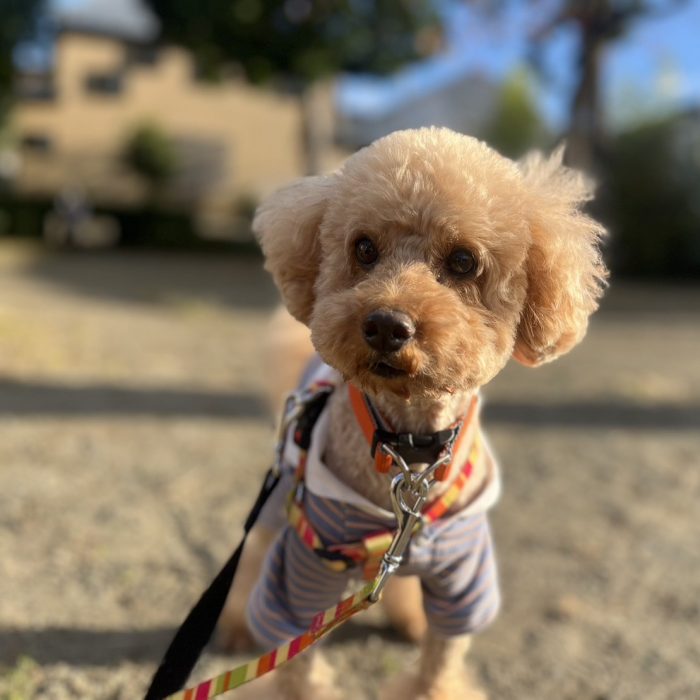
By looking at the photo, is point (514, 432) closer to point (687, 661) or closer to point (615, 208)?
point (687, 661)

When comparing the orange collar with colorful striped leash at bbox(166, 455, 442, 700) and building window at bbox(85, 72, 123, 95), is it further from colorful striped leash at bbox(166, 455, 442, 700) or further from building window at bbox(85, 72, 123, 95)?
building window at bbox(85, 72, 123, 95)

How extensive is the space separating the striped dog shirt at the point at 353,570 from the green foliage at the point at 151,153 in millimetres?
20494

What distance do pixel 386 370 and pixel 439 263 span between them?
0.85ft

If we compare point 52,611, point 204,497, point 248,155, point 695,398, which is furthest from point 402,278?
point 248,155

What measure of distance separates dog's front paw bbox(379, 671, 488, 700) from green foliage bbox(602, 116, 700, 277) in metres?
10.4

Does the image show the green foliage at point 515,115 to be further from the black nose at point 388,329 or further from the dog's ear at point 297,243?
the black nose at point 388,329

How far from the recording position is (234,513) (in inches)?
107

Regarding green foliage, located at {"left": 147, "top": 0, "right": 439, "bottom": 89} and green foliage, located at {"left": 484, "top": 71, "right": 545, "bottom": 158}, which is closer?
green foliage, located at {"left": 147, "top": 0, "right": 439, "bottom": 89}

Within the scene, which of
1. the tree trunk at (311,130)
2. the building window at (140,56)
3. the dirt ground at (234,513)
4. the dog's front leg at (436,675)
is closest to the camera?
the dog's front leg at (436,675)

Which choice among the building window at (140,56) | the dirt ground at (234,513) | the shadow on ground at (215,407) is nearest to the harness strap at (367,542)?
the dirt ground at (234,513)

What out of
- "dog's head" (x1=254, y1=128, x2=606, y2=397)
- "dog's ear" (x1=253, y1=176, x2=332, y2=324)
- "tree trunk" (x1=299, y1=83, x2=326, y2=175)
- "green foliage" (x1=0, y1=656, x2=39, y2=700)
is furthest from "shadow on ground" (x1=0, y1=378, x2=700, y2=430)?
"tree trunk" (x1=299, y1=83, x2=326, y2=175)

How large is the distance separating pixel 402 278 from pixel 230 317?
572 centimetres

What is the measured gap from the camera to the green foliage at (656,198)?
34.3 ft

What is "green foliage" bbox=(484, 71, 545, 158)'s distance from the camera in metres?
23.6
